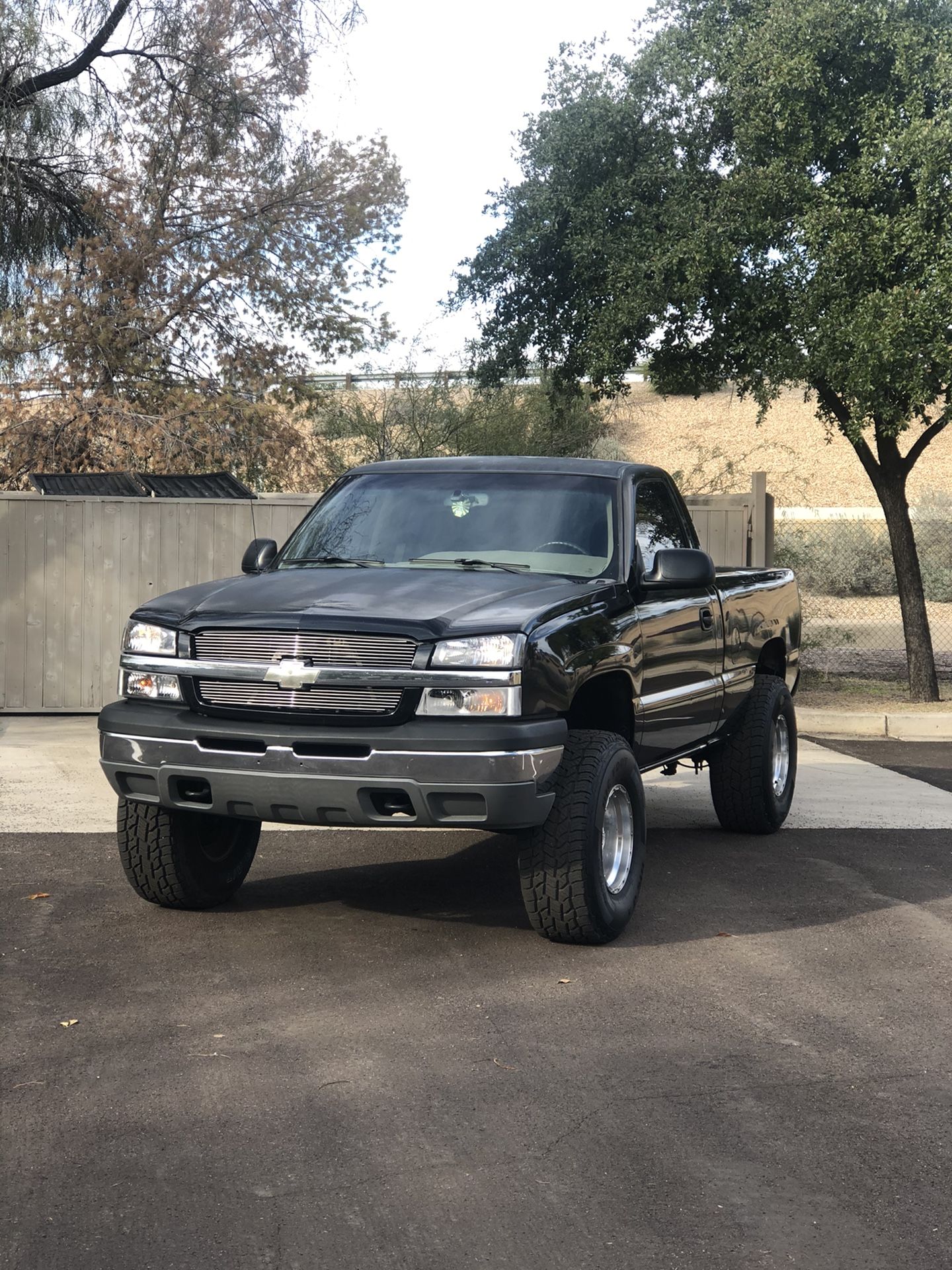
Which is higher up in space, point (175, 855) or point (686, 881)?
point (175, 855)

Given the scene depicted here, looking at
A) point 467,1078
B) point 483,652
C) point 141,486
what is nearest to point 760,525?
point 141,486

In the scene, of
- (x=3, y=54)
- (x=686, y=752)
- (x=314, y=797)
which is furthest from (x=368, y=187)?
(x=314, y=797)

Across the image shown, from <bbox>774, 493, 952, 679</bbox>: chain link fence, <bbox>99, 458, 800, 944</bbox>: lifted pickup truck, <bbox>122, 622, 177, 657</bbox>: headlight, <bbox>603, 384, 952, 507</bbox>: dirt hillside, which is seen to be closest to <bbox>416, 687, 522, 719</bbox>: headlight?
<bbox>99, 458, 800, 944</bbox>: lifted pickup truck

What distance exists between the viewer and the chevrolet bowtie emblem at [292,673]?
18.7ft

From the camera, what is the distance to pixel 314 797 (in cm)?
562

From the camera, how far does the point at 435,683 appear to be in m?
5.61

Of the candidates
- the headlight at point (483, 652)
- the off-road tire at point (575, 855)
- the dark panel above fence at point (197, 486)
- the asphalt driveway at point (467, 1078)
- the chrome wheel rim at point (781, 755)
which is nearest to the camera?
the asphalt driveway at point (467, 1078)

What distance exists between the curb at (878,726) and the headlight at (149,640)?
8.86 m

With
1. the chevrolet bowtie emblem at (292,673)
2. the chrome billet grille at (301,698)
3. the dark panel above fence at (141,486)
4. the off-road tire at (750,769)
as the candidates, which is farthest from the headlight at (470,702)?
the dark panel above fence at (141,486)

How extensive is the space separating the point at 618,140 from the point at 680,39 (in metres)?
1.17

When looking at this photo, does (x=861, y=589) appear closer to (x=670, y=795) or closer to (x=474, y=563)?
(x=670, y=795)

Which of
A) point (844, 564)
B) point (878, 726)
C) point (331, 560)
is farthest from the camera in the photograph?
point (844, 564)

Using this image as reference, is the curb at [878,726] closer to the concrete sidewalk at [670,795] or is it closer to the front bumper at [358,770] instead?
the concrete sidewalk at [670,795]

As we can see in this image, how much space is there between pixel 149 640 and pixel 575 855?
192 cm
